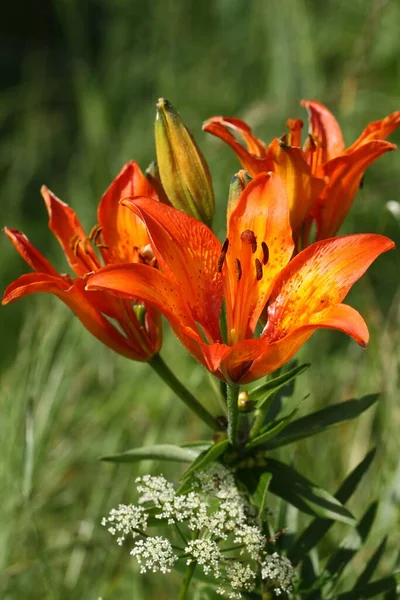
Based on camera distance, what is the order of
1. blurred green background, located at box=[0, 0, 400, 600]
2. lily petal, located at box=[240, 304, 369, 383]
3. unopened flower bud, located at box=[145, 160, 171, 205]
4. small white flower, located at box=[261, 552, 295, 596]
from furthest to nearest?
1. blurred green background, located at box=[0, 0, 400, 600]
2. unopened flower bud, located at box=[145, 160, 171, 205]
3. small white flower, located at box=[261, 552, 295, 596]
4. lily petal, located at box=[240, 304, 369, 383]

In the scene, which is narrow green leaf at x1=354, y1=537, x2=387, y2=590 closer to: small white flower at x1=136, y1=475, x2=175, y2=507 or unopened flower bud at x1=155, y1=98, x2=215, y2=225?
small white flower at x1=136, y1=475, x2=175, y2=507

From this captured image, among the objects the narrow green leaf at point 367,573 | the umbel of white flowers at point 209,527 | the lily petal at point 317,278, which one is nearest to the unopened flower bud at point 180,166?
the lily petal at point 317,278

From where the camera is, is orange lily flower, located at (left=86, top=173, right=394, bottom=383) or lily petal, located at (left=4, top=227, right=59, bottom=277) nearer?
orange lily flower, located at (left=86, top=173, right=394, bottom=383)

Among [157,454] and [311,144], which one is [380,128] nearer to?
[311,144]

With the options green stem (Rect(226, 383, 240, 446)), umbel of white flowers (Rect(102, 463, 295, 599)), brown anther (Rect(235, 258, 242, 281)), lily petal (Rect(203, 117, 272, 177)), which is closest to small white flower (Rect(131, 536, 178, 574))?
umbel of white flowers (Rect(102, 463, 295, 599))

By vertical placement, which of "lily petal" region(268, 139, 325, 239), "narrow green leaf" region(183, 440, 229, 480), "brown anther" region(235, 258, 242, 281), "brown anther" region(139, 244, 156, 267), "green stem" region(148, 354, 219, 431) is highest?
"lily petal" region(268, 139, 325, 239)

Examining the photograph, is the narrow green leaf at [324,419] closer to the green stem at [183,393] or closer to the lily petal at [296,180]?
the green stem at [183,393]
